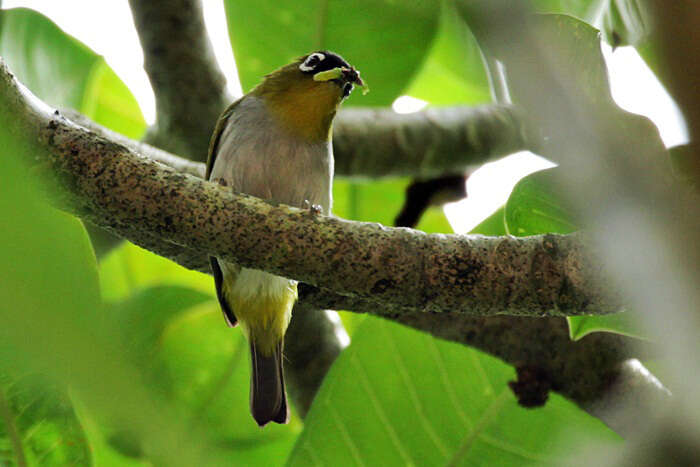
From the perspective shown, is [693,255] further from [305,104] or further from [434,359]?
[305,104]

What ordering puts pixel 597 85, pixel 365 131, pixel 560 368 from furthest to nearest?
pixel 365 131 → pixel 560 368 → pixel 597 85

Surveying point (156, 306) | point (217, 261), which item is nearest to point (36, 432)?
point (217, 261)

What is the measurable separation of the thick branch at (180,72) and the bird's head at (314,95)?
7.9 inches

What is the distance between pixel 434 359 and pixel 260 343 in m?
0.54

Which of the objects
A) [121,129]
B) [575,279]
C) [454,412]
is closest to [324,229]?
[575,279]

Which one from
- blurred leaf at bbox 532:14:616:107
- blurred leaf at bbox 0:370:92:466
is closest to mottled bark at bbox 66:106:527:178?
blurred leaf at bbox 0:370:92:466

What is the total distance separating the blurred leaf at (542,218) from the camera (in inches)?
62.1

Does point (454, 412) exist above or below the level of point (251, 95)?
below

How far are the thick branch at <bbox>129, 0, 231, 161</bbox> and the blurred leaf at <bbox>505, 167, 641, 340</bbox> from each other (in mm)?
1310

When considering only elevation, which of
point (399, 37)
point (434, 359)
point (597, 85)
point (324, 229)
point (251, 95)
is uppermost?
point (597, 85)

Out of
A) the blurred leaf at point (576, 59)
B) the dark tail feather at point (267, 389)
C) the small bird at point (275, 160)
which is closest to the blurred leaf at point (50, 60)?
the small bird at point (275, 160)

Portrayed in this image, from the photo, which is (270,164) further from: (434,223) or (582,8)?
(582,8)

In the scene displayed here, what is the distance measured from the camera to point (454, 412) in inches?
79.6

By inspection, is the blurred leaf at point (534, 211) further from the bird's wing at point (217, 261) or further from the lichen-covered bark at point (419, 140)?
the lichen-covered bark at point (419, 140)
